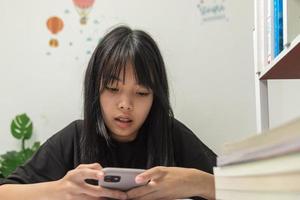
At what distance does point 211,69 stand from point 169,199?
32.5 inches

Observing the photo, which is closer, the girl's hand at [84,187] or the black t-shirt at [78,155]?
the girl's hand at [84,187]

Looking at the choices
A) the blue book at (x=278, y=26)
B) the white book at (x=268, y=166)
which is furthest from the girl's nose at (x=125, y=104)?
the white book at (x=268, y=166)

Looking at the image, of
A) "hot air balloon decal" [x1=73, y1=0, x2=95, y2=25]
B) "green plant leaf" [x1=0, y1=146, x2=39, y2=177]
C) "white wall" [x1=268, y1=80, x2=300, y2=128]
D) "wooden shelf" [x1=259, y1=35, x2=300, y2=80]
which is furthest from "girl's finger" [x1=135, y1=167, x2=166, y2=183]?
"hot air balloon decal" [x1=73, y1=0, x2=95, y2=25]

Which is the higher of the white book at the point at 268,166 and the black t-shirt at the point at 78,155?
the white book at the point at 268,166

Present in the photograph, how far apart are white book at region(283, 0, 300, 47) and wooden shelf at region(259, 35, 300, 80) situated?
3cm

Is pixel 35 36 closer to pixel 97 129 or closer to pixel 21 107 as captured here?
pixel 21 107

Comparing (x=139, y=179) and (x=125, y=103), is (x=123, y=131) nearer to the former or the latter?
(x=125, y=103)

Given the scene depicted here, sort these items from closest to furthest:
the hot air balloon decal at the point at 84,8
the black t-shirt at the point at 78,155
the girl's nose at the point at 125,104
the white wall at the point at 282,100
A: the girl's nose at the point at 125,104 → the black t-shirt at the point at 78,155 → the white wall at the point at 282,100 → the hot air balloon decal at the point at 84,8

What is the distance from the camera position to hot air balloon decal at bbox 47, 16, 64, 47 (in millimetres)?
1818

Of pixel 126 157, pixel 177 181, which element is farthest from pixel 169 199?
pixel 126 157

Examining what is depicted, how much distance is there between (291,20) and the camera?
2.90 ft

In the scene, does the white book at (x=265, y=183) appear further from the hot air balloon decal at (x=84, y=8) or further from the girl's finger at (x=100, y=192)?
the hot air balloon decal at (x=84, y=8)

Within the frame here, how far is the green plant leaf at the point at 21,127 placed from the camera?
177 centimetres

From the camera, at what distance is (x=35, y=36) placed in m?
1.83
